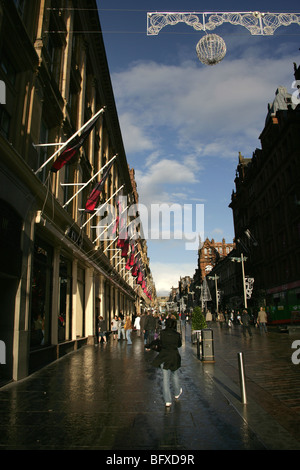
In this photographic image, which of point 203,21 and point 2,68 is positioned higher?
point 203,21

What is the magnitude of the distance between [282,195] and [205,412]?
135ft

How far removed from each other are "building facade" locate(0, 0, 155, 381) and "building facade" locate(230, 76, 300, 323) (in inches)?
725

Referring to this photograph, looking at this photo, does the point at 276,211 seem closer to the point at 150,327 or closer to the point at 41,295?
the point at 150,327

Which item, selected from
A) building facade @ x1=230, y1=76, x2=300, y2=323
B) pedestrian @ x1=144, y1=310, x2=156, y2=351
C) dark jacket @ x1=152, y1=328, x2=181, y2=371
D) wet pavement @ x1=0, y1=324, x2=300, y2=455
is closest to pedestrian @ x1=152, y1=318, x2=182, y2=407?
dark jacket @ x1=152, y1=328, x2=181, y2=371

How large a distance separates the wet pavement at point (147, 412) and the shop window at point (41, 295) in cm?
197

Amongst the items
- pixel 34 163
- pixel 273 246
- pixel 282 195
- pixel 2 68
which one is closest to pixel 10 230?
pixel 34 163

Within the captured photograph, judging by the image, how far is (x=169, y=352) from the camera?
274 inches

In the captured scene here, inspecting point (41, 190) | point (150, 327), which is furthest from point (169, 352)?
point (150, 327)

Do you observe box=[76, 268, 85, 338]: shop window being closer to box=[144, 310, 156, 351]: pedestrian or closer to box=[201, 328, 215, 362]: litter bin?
box=[144, 310, 156, 351]: pedestrian

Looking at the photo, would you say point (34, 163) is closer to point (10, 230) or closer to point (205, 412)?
point (10, 230)

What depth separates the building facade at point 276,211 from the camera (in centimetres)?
3878

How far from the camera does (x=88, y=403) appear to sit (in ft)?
22.0

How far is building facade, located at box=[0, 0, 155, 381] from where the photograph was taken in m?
9.33

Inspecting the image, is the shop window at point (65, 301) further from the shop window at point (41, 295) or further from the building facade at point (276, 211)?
the building facade at point (276, 211)
